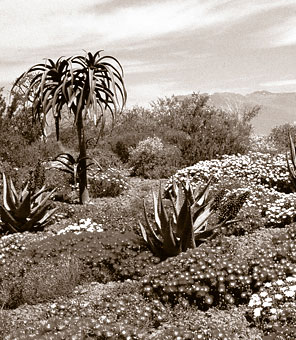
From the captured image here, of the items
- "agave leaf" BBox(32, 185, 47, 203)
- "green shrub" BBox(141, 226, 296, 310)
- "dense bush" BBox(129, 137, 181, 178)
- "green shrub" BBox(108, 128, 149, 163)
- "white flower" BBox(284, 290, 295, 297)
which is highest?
"green shrub" BBox(108, 128, 149, 163)

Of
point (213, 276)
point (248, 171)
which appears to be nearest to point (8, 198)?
point (213, 276)

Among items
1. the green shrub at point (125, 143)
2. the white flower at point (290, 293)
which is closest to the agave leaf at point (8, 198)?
the white flower at point (290, 293)

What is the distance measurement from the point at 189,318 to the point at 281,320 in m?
1.08

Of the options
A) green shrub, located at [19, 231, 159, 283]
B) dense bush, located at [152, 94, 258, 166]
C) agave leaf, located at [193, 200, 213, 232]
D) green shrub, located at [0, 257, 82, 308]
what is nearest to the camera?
green shrub, located at [0, 257, 82, 308]

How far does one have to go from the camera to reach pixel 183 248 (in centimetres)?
766

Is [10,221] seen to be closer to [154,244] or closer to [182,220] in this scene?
[154,244]

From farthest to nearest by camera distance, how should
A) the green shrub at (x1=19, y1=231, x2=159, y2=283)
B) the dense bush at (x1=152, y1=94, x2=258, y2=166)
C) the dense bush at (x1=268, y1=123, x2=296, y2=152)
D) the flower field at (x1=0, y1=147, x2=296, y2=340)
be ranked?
1. the dense bush at (x1=268, y1=123, x2=296, y2=152)
2. the dense bush at (x1=152, y1=94, x2=258, y2=166)
3. the green shrub at (x1=19, y1=231, x2=159, y2=283)
4. the flower field at (x1=0, y1=147, x2=296, y2=340)

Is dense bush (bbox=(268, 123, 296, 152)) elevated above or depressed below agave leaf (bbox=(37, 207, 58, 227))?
above

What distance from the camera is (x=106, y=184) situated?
1356 cm

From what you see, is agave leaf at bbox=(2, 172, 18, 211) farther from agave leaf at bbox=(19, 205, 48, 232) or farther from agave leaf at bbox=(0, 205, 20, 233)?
agave leaf at bbox=(19, 205, 48, 232)

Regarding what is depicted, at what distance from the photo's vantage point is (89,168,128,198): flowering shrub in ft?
43.9

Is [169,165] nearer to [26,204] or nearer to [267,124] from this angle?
[26,204]

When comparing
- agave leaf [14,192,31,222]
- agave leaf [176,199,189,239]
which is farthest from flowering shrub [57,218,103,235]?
agave leaf [176,199,189,239]

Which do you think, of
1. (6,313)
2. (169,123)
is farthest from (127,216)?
(169,123)
